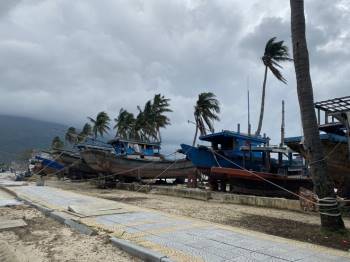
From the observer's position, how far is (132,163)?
24.0 meters

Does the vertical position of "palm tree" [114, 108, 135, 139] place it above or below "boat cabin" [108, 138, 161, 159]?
above

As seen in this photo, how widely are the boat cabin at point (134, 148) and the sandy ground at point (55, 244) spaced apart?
16.9 metres

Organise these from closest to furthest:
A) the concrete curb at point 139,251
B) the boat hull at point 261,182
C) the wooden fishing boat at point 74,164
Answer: the concrete curb at point 139,251
the boat hull at point 261,182
the wooden fishing boat at point 74,164

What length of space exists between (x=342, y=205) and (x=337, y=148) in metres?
2.10

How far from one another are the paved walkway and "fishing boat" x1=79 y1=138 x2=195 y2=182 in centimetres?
1346

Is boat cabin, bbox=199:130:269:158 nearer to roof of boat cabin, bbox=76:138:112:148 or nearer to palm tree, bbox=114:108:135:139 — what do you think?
roof of boat cabin, bbox=76:138:112:148

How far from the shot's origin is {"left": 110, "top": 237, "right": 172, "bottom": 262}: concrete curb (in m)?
5.77

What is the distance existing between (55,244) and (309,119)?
19.1ft

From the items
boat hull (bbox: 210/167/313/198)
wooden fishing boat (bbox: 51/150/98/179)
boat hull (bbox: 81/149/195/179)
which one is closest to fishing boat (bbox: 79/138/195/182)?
boat hull (bbox: 81/149/195/179)

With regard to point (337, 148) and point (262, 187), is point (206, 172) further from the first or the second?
point (337, 148)

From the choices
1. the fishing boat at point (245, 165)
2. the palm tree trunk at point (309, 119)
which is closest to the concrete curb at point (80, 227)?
the palm tree trunk at point (309, 119)

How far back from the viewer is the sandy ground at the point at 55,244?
20.8ft

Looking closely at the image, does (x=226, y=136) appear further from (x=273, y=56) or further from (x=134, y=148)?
(x=273, y=56)

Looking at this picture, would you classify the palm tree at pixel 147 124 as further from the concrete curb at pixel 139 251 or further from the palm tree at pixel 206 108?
the concrete curb at pixel 139 251
